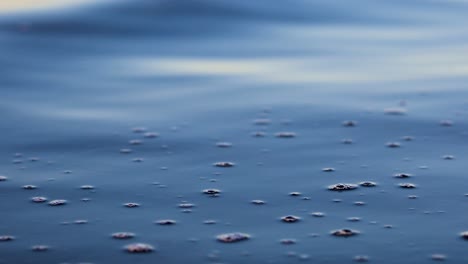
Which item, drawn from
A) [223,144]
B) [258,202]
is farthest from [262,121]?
[258,202]

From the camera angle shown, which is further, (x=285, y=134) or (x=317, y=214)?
(x=285, y=134)

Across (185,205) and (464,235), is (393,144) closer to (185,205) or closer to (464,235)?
(464,235)

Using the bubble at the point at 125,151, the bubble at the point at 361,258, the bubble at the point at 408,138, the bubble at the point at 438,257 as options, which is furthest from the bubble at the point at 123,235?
the bubble at the point at 408,138

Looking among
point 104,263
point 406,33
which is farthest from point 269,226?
point 406,33

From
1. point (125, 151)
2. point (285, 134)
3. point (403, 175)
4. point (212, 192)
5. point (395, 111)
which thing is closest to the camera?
point (212, 192)

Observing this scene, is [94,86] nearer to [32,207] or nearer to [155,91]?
[155,91]

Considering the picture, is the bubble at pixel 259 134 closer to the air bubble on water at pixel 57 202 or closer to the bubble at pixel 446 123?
the bubble at pixel 446 123
